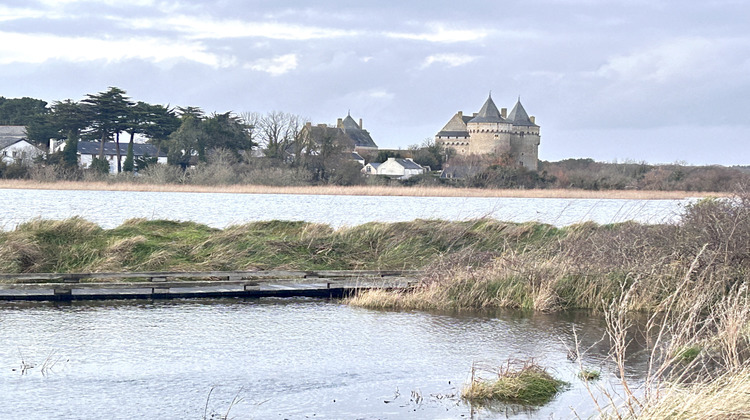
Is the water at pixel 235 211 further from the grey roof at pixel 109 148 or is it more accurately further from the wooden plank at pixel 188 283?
the grey roof at pixel 109 148

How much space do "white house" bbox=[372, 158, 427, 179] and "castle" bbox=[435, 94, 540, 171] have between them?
15531 millimetres

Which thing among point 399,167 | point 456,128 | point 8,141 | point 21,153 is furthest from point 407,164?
point 8,141

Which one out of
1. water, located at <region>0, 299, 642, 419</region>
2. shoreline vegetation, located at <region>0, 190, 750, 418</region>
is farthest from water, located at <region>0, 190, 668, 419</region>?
shoreline vegetation, located at <region>0, 190, 750, 418</region>

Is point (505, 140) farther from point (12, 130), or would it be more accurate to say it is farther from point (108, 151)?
point (12, 130)

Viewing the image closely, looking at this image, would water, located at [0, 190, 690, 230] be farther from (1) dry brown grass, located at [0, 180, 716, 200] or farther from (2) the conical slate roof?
(2) the conical slate roof

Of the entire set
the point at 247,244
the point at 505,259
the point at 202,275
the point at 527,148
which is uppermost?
the point at 527,148

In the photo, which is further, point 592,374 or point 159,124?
point 159,124

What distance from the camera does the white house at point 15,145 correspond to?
72.2 metres

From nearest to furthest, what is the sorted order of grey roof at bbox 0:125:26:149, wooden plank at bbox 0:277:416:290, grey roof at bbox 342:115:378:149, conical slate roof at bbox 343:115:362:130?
wooden plank at bbox 0:277:416:290 < grey roof at bbox 0:125:26:149 < grey roof at bbox 342:115:378:149 < conical slate roof at bbox 343:115:362:130

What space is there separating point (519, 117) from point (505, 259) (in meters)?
106

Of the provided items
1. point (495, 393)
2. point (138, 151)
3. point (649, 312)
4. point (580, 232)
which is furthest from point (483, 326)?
point (138, 151)

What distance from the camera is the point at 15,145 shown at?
280ft

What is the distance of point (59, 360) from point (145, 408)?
2.45 m

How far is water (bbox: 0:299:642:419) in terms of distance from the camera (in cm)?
914
